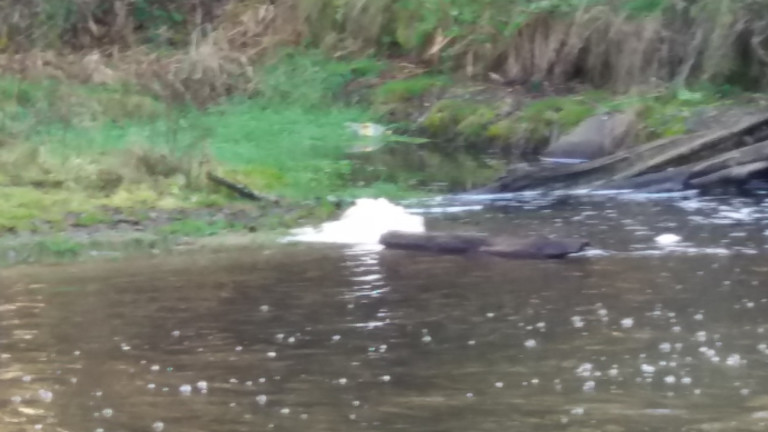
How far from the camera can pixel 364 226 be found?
1524 centimetres

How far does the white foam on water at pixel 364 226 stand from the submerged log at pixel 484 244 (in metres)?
0.42

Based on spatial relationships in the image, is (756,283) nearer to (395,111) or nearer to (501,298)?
(501,298)

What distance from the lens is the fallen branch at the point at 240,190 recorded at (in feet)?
56.9

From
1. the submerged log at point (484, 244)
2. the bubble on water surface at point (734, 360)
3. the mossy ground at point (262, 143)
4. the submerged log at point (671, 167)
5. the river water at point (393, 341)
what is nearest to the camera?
the river water at point (393, 341)

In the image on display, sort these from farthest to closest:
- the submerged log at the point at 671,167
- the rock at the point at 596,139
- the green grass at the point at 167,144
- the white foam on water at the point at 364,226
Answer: the rock at the point at 596,139 < the submerged log at the point at 671,167 < the green grass at the point at 167,144 < the white foam on water at the point at 364,226

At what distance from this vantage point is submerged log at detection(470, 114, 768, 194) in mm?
18734

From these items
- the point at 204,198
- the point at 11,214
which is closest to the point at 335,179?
the point at 204,198

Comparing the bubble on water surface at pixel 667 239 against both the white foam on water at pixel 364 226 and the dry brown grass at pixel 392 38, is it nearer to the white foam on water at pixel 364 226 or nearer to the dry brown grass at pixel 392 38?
the white foam on water at pixel 364 226

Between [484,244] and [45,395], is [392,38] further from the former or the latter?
[45,395]

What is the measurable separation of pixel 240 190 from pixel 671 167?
6.14 m

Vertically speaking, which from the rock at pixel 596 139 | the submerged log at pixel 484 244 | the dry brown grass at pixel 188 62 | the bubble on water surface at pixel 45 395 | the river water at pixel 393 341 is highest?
the bubble on water surface at pixel 45 395

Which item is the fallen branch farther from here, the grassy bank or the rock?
the rock

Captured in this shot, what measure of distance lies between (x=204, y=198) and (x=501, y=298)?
21.4 ft

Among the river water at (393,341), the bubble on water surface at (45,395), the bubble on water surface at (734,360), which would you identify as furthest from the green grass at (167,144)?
the bubble on water surface at (734,360)
